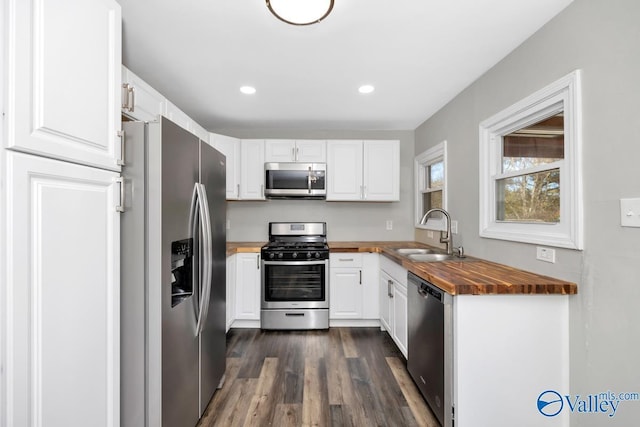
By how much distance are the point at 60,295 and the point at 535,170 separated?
2411 mm

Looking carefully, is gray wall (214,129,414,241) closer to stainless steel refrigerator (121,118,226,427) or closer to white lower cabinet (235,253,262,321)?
white lower cabinet (235,253,262,321)

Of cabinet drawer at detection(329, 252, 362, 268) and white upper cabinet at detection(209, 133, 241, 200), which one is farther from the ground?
white upper cabinet at detection(209, 133, 241, 200)

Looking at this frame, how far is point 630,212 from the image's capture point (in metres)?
1.22

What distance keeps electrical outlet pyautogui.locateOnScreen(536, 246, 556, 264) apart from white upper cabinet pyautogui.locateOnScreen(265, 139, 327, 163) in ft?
7.69

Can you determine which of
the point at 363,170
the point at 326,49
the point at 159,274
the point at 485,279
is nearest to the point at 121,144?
the point at 159,274

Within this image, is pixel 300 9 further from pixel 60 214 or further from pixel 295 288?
pixel 295 288

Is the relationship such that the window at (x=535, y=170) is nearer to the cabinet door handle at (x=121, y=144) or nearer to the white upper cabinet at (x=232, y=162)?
the cabinet door handle at (x=121, y=144)

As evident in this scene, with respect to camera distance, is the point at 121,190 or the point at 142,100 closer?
the point at 121,190

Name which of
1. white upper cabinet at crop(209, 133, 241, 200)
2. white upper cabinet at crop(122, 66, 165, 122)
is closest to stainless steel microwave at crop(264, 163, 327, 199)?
white upper cabinet at crop(209, 133, 241, 200)

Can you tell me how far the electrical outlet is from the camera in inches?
63.3

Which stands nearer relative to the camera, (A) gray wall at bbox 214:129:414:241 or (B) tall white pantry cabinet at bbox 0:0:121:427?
(B) tall white pantry cabinet at bbox 0:0:121:427

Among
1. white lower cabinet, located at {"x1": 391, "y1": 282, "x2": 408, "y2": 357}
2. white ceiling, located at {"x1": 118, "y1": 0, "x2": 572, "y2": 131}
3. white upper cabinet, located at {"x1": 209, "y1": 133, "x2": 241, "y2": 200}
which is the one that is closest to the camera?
white ceiling, located at {"x1": 118, "y1": 0, "x2": 572, "y2": 131}

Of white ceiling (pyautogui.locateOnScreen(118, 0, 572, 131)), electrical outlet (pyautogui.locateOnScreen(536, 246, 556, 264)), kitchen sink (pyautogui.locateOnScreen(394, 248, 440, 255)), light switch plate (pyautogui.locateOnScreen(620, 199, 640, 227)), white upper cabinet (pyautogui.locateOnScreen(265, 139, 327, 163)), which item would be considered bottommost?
kitchen sink (pyautogui.locateOnScreen(394, 248, 440, 255))

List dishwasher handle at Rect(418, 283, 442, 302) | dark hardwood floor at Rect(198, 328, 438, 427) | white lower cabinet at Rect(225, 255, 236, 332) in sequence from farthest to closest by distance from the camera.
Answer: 1. white lower cabinet at Rect(225, 255, 236, 332)
2. dark hardwood floor at Rect(198, 328, 438, 427)
3. dishwasher handle at Rect(418, 283, 442, 302)
